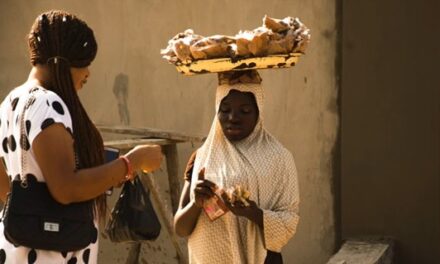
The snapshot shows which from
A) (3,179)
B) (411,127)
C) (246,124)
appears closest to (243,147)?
(246,124)

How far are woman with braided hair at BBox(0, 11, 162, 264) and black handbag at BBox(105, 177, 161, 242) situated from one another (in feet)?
Result: 1.02

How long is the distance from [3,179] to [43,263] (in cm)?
48

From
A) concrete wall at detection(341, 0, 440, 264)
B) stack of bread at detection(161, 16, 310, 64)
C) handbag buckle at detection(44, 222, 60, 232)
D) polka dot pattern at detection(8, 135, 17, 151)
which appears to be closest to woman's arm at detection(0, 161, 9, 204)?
polka dot pattern at detection(8, 135, 17, 151)

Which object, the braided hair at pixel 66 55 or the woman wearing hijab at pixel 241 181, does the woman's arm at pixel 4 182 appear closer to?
the braided hair at pixel 66 55

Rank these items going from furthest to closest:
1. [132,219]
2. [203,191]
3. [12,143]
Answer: [203,191] < [132,219] < [12,143]

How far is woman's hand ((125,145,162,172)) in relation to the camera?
174 inches

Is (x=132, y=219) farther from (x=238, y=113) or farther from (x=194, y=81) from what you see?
(x=194, y=81)

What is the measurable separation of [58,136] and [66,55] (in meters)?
0.35

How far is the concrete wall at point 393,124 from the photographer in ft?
23.0

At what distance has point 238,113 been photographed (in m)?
5.22

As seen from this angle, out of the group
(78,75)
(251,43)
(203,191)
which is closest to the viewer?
(78,75)

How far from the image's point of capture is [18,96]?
14.0 feet

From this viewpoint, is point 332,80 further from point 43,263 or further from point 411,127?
point 43,263

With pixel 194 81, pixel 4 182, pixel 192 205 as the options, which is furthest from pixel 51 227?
pixel 194 81
